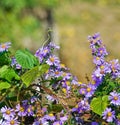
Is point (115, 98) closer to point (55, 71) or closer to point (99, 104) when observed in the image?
point (99, 104)

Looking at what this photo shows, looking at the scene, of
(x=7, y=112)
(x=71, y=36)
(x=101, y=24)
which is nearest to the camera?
(x=7, y=112)

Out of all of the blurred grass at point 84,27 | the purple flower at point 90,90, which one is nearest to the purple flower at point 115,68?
the purple flower at point 90,90

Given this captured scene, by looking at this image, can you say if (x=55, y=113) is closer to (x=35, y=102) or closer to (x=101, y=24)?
(x=35, y=102)

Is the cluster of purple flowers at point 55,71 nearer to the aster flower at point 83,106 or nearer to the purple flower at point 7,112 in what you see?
the aster flower at point 83,106

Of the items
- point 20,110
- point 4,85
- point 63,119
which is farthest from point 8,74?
point 63,119

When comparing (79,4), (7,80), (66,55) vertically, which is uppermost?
(79,4)

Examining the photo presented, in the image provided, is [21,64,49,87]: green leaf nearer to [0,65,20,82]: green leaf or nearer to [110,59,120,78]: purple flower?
[0,65,20,82]: green leaf

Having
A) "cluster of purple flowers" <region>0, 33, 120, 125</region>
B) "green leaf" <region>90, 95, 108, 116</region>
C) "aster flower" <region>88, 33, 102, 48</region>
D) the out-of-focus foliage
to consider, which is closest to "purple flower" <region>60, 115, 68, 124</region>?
"cluster of purple flowers" <region>0, 33, 120, 125</region>

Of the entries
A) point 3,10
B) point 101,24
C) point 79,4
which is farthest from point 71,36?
point 3,10

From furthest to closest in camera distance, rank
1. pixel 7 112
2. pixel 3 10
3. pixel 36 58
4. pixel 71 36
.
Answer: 1. pixel 71 36
2. pixel 3 10
3. pixel 36 58
4. pixel 7 112
